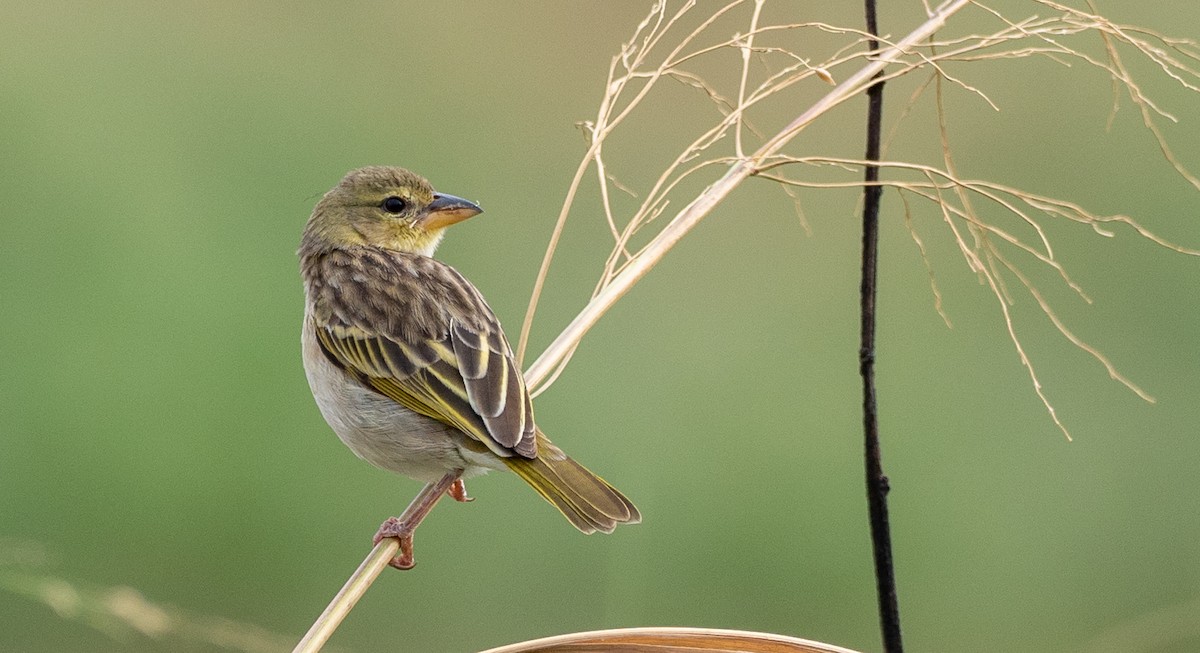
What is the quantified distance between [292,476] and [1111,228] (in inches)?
168

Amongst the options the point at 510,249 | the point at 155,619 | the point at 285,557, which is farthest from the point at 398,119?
the point at 155,619

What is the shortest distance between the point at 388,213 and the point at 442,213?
0.54 ft

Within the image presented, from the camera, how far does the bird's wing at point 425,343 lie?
3.60 m

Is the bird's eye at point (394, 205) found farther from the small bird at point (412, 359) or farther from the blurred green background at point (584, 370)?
the blurred green background at point (584, 370)

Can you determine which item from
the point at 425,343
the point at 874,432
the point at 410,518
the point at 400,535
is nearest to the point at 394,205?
the point at 425,343

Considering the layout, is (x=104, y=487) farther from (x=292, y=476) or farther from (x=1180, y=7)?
(x=1180, y=7)

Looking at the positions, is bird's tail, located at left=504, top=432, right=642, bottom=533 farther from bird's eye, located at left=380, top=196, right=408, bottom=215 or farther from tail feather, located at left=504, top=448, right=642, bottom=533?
bird's eye, located at left=380, top=196, right=408, bottom=215

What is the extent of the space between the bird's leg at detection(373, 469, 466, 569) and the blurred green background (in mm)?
1420

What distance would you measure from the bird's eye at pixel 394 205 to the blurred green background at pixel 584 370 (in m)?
1.48

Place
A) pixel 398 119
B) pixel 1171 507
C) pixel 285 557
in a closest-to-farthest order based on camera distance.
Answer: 1. pixel 285 557
2. pixel 1171 507
3. pixel 398 119

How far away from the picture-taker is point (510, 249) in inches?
276

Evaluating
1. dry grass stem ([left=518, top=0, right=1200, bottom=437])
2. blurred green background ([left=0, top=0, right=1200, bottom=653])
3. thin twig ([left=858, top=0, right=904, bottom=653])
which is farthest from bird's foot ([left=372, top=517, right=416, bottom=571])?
blurred green background ([left=0, top=0, right=1200, bottom=653])

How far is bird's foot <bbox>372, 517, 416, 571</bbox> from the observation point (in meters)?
3.25

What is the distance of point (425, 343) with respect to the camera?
396cm
